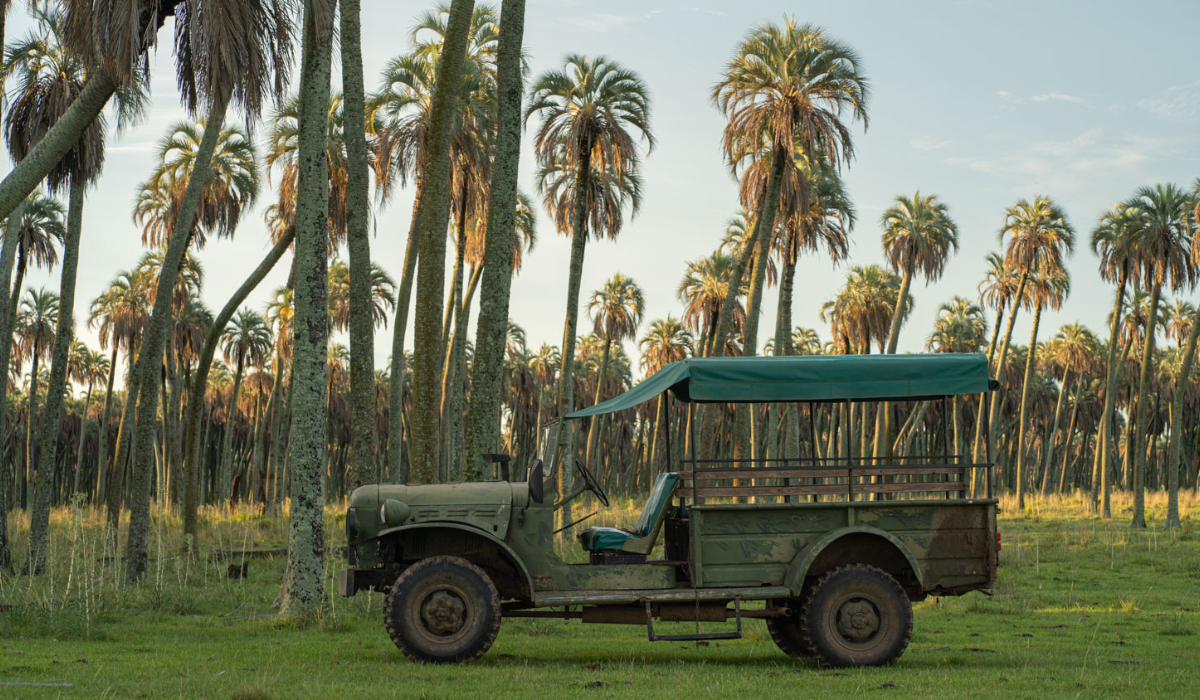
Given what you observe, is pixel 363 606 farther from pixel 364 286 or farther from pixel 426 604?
pixel 364 286

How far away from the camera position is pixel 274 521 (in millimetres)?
34219

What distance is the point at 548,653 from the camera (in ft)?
35.0

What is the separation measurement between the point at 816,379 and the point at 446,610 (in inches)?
167

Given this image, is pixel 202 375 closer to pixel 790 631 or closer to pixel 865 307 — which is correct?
pixel 790 631

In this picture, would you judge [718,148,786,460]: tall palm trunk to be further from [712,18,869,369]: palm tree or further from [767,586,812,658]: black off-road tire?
[767,586,812,658]: black off-road tire

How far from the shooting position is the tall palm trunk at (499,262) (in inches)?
560

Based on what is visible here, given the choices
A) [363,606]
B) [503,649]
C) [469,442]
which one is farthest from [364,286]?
[503,649]

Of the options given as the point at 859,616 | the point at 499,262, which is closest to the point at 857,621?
the point at 859,616

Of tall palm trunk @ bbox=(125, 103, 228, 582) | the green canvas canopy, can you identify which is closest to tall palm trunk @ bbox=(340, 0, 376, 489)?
tall palm trunk @ bbox=(125, 103, 228, 582)

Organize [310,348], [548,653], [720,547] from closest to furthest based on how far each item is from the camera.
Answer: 1. [720,547]
2. [548,653]
3. [310,348]

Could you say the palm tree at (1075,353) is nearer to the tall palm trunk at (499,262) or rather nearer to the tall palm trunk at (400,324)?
the tall palm trunk at (400,324)

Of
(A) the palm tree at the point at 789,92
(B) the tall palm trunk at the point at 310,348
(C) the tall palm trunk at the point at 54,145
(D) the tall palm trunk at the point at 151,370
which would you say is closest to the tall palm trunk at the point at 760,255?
(A) the palm tree at the point at 789,92

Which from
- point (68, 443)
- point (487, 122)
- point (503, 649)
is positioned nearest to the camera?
point (503, 649)

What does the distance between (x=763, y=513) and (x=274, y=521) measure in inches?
1096
